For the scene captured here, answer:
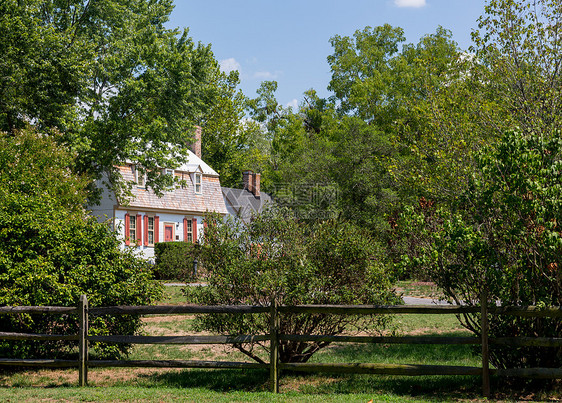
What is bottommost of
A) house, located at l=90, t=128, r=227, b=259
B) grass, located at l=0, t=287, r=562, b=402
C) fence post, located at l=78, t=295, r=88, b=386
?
grass, located at l=0, t=287, r=562, b=402

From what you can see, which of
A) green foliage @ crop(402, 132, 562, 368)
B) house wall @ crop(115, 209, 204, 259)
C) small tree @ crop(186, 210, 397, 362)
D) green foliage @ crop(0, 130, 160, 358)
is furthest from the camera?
house wall @ crop(115, 209, 204, 259)

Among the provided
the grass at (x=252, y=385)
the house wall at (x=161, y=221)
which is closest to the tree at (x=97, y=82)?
the house wall at (x=161, y=221)

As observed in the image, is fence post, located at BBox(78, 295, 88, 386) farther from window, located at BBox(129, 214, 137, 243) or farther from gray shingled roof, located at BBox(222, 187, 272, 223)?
gray shingled roof, located at BBox(222, 187, 272, 223)

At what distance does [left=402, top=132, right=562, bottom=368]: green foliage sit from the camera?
789cm

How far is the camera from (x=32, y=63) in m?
26.2

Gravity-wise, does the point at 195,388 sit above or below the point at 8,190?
below

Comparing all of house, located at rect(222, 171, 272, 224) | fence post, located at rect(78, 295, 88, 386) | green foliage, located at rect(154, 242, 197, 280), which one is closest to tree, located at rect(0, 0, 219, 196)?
green foliage, located at rect(154, 242, 197, 280)

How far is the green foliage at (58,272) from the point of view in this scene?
10750mm

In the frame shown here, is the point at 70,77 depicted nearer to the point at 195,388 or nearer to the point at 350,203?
the point at 350,203

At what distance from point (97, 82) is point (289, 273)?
79.9ft

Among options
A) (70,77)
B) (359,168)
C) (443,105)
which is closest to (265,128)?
(359,168)

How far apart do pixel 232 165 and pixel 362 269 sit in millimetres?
52823

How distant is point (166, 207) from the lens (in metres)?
43.1

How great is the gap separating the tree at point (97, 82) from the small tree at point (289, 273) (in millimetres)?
18108
